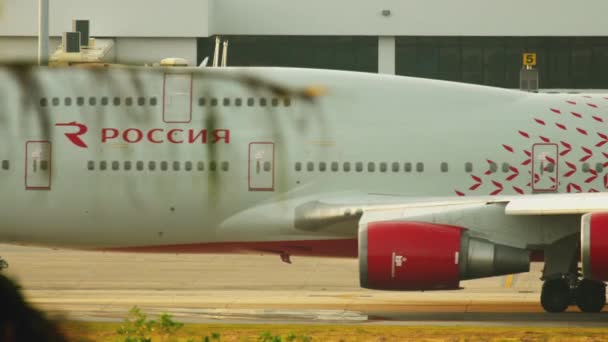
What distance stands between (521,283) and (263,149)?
7772 mm

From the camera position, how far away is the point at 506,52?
53.1 m

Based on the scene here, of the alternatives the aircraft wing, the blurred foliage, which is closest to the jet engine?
the aircraft wing

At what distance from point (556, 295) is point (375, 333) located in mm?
4573

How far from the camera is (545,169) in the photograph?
66.5 ft

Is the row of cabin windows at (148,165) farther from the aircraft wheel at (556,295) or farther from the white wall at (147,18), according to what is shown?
the white wall at (147,18)

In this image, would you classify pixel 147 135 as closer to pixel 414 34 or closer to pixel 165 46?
pixel 165 46

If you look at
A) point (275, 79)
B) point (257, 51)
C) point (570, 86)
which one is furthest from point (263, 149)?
point (570, 86)

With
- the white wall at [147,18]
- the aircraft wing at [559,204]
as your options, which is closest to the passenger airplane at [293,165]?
the aircraft wing at [559,204]

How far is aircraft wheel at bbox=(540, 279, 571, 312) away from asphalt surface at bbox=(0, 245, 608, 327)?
0.18 metres

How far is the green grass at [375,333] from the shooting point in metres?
16.4

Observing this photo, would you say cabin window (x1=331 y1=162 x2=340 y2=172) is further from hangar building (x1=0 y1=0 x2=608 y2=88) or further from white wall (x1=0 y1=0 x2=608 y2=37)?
white wall (x1=0 y1=0 x2=608 y2=37)

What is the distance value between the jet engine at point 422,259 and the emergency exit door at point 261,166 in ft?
7.07

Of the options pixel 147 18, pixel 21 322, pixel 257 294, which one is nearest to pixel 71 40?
pixel 257 294

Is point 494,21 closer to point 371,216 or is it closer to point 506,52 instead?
point 506,52
